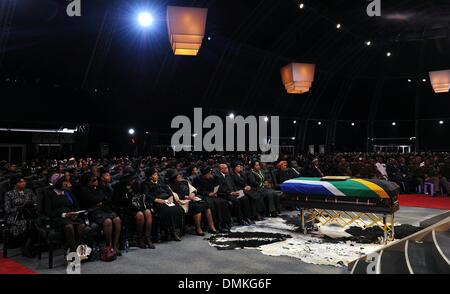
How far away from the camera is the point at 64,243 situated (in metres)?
5.16

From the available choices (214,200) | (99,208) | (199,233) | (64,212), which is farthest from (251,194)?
(64,212)

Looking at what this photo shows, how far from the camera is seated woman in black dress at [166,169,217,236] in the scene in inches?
266

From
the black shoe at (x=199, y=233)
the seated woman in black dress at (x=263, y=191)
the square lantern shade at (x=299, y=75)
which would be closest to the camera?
the black shoe at (x=199, y=233)

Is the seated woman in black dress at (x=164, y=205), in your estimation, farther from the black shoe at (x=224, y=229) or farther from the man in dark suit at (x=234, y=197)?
the man in dark suit at (x=234, y=197)

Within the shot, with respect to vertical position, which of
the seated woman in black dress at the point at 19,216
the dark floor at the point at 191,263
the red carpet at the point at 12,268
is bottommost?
the red carpet at the point at 12,268

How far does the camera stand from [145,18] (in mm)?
12023

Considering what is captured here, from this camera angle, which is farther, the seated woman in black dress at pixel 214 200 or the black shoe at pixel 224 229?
the seated woman in black dress at pixel 214 200

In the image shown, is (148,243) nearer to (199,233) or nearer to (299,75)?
(199,233)

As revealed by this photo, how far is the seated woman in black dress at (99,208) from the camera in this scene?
5.45 m

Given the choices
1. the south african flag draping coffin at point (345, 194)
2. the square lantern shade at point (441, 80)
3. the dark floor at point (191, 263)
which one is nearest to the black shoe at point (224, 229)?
the dark floor at point (191, 263)

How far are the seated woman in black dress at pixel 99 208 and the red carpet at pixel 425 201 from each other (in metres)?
8.09

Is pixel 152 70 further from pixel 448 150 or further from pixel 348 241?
pixel 448 150

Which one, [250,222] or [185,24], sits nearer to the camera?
[185,24]

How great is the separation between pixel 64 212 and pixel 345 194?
14.1 ft
